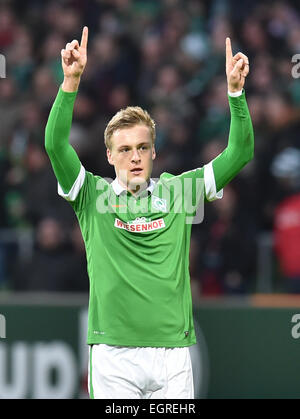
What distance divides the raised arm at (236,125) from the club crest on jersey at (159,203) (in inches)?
10.6

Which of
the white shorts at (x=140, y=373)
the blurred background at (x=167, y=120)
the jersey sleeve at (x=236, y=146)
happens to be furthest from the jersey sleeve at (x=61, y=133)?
the blurred background at (x=167, y=120)

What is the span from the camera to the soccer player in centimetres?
439

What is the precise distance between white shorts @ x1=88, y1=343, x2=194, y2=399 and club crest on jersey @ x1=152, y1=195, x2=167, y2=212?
2.19 ft

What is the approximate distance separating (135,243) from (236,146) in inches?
26.1

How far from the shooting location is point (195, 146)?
9562 millimetres

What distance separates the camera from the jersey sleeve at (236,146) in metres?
4.48

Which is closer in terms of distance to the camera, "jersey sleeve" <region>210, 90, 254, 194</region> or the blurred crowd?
"jersey sleeve" <region>210, 90, 254, 194</region>

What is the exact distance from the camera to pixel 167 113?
9.88 meters

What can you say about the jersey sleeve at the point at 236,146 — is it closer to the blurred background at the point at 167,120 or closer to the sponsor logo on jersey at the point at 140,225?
the sponsor logo on jersey at the point at 140,225

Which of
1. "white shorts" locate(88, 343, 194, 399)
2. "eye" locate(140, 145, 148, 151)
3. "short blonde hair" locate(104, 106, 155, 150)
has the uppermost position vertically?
"short blonde hair" locate(104, 106, 155, 150)

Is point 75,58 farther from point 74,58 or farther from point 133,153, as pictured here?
point 133,153

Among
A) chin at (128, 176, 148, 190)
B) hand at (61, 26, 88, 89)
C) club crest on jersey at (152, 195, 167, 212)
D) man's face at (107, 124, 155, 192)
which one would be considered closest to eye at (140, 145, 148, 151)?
man's face at (107, 124, 155, 192)

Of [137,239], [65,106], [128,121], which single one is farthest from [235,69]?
[137,239]

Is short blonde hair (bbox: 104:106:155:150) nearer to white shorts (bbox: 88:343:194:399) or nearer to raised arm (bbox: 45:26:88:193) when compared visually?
raised arm (bbox: 45:26:88:193)
